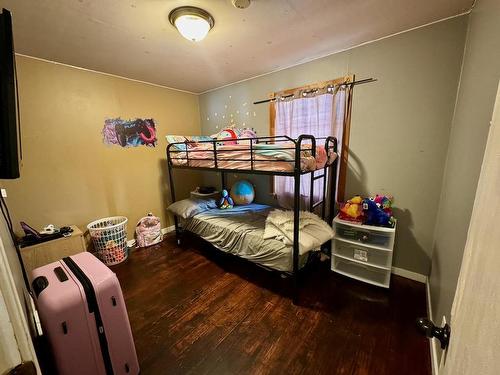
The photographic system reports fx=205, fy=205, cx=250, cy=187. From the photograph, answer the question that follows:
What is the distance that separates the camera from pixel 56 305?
0.94 metres

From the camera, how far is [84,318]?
1010 mm

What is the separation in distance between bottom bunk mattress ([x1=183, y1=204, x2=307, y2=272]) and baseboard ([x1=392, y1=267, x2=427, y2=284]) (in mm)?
998

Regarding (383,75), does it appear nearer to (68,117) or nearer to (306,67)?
(306,67)

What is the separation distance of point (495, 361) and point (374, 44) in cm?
244

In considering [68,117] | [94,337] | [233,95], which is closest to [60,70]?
[68,117]

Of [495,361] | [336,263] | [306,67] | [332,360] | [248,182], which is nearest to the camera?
[495,361]

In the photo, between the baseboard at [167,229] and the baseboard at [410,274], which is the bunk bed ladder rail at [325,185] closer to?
the baseboard at [410,274]

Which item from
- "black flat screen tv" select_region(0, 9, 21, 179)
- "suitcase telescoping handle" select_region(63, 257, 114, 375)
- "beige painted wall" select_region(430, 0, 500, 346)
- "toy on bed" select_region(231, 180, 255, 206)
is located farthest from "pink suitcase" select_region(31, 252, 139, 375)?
"toy on bed" select_region(231, 180, 255, 206)

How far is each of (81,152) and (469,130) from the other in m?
3.52

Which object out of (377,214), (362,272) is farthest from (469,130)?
(362,272)

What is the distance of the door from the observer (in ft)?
1.07

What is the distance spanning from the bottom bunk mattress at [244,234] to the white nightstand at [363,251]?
447 mm

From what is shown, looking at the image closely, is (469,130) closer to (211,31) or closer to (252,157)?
(252,157)

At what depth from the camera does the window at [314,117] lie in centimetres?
219
